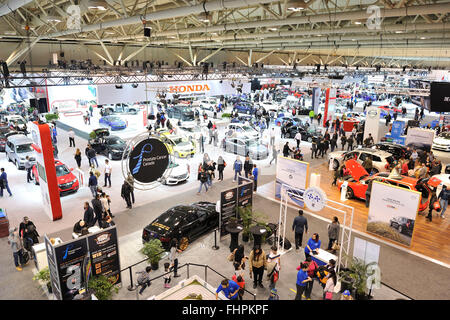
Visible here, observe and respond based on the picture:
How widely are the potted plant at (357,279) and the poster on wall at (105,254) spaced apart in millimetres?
5246

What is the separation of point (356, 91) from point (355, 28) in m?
33.6

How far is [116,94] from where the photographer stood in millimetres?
18922

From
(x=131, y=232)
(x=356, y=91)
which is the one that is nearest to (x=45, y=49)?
(x=131, y=232)

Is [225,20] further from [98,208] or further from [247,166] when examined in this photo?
[98,208]

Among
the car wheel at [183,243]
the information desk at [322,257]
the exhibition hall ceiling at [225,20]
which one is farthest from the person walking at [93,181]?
the information desk at [322,257]

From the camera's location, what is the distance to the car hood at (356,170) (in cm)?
1391

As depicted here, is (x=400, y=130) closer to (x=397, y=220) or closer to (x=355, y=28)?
(x=355, y=28)

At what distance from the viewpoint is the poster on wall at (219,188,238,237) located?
9922 millimetres

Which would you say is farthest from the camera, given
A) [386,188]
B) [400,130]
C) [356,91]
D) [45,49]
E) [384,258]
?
[356,91]

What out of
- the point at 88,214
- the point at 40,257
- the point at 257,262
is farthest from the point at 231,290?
the point at 88,214

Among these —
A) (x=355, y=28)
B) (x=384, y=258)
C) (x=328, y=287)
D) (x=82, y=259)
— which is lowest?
(x=384, y=258)

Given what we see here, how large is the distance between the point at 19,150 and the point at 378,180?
56.7 feet

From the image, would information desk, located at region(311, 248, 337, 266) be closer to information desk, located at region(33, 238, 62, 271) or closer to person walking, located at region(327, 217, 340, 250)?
person walking, located at region(327, 217, 340, 250)

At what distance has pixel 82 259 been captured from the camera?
7070 millimetres
